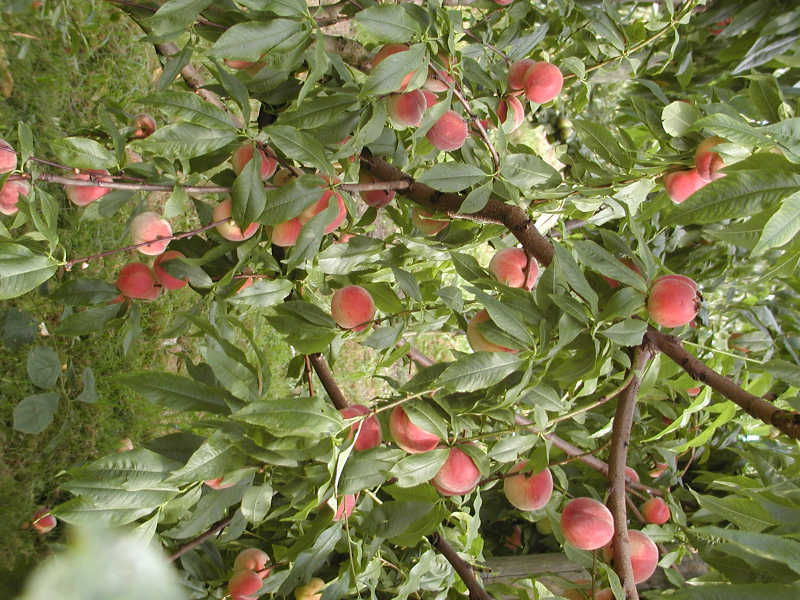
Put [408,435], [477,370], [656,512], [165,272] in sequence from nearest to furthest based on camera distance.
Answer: [477,370]
[408,435]
[165,272]
[656,512]

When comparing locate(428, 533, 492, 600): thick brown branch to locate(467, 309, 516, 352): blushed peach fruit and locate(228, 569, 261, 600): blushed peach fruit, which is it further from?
locate(467, 309, 516, 352): blushed peach fruit

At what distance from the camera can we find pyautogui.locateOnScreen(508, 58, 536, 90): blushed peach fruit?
1398 millimetres

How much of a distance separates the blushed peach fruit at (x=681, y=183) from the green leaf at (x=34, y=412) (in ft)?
5.11

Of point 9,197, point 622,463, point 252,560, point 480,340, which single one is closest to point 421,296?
point 480,340

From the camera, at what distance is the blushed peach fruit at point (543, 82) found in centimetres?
132

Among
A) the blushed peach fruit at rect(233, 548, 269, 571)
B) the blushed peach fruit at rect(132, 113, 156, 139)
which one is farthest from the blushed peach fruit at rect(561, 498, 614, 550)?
the blushed peach fruit at rect(132, 113, 156, 139)

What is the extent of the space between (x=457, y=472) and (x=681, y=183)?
71cm

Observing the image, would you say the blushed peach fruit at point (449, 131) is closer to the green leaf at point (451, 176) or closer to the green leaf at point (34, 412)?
the green leaf at point (451, 176)

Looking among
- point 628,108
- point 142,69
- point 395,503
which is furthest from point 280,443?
point 142,69

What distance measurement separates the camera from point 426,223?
4.41ft

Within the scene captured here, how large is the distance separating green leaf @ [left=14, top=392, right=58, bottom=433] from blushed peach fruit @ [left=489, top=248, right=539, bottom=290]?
1189 millimetres

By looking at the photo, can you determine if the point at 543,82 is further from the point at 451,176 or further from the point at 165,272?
the point at 165,272

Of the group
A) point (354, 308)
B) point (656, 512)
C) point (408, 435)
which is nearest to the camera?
point (408, 435)

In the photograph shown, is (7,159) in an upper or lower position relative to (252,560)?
upper
